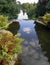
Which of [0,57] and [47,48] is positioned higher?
[0,57]

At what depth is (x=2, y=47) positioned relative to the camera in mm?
8414

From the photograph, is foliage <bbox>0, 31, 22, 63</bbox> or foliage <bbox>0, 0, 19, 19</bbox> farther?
foliage <bbox>0, 0, 19, 19</bbox>

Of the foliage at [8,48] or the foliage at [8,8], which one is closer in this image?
the foliage at [8,48]

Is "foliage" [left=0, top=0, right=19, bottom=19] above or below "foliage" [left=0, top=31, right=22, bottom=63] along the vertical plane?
below

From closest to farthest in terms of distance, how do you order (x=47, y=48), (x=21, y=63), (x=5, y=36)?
(x=5, y=36) → (x=21, y=63) → (x=47, y=48)

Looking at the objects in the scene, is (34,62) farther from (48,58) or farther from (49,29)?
(49,29)

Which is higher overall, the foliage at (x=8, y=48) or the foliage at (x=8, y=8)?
the foliage at (x=8, y=48)

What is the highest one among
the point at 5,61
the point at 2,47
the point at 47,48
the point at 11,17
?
the point at 2,47

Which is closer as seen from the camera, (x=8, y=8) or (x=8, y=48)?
(x=8, y=48)

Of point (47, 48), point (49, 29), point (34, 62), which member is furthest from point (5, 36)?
point (49, 29)

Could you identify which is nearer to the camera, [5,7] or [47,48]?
[47,48]

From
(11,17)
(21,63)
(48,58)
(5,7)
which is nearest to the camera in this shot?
(21,63)

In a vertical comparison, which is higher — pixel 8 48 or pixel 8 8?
pixel 8 48

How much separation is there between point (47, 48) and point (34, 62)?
9.80 ft
